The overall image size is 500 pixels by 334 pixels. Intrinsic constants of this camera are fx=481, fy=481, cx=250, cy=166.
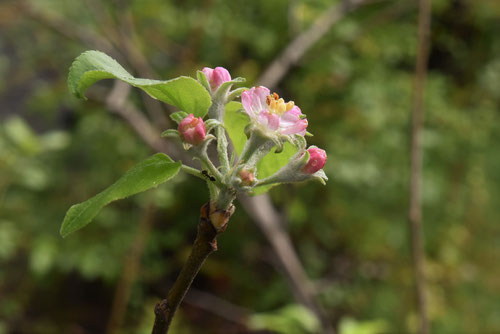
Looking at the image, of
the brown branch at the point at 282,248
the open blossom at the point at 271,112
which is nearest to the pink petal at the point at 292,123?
the open blossom at the point at 271,112

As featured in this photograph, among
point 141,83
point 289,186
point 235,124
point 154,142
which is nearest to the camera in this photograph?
point 141,83

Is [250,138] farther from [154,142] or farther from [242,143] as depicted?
[154,142]

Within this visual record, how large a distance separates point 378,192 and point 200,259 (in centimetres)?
148

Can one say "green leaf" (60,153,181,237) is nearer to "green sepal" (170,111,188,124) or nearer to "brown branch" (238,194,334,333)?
"green sepal" (170,111,188,124)

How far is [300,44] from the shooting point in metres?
1.47

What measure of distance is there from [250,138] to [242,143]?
0.07 meters

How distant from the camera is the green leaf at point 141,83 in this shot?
29 cm

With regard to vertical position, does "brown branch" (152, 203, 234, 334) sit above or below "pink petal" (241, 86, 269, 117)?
below

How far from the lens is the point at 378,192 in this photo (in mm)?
1683

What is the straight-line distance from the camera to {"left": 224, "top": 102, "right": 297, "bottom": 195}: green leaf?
1.23 ft

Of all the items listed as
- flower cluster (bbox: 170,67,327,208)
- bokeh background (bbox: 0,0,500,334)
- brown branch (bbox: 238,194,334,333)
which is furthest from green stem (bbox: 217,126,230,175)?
bokeh background (bbox: 0,0,500,334)

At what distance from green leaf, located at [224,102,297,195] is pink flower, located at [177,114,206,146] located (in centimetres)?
7

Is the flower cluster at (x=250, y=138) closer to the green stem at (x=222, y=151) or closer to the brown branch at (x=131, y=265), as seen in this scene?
the green stem at (x=222, y=151)

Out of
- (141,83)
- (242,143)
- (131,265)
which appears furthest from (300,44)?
(141,83)
